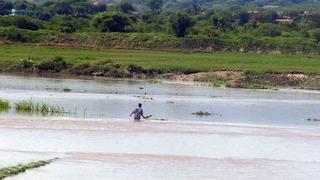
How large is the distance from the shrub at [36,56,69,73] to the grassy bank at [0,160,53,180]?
39.2m

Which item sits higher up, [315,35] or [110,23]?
[110,23]

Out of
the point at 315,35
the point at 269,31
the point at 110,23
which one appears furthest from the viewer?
the point at 269,31

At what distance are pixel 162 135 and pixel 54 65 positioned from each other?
32.4 m

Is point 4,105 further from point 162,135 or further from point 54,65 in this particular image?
point 54,65

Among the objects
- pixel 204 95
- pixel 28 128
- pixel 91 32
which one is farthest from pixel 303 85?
pixel 28 128

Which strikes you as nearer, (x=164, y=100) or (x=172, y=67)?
(x=164, y=100)

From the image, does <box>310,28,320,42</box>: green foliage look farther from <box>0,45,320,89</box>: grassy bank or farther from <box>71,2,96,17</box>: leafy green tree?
<box>71,2,96,17</box>: leafy green tree

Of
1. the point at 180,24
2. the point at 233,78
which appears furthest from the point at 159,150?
the point at 180,24

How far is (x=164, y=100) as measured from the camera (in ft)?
151

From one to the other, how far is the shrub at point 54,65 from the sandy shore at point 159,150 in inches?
1123

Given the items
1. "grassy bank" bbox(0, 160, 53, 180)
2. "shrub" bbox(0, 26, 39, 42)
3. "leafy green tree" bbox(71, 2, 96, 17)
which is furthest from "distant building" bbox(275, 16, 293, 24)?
"grassy bank" bbox(0, 160, 53, 180)

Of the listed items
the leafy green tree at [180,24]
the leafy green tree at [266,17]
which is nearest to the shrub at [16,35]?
the leafy green tree at [180,24]

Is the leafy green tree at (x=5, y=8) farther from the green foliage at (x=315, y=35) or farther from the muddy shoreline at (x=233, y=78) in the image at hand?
the muddy shoreline at (x=233, y=78)

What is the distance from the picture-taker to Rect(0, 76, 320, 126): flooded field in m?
39.2
